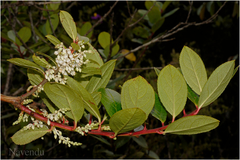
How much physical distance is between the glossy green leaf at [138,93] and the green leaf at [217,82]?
0.13 meters

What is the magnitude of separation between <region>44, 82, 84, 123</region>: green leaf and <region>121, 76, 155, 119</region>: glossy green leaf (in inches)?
3.7

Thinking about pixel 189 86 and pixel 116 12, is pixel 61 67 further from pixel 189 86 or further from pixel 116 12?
pixel 116 12

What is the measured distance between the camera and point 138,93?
401 mm

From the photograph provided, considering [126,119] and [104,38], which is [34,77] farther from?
[104,38]

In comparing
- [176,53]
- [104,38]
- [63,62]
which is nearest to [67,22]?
[63,62]

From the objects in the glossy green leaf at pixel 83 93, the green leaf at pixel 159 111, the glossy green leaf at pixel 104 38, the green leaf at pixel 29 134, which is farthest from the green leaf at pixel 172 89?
the glossy green leaf at pixel 104 38

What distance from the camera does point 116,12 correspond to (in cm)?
203

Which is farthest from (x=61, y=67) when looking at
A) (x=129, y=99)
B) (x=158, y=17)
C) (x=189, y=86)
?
(x=158, y=17)

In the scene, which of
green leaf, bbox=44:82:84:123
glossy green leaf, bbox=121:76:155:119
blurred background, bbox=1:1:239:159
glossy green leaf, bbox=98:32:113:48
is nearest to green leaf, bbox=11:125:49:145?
green leaf, bbox=44:82:84:123

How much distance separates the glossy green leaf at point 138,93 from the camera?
0.39 metres

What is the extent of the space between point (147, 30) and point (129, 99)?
106 centimetres

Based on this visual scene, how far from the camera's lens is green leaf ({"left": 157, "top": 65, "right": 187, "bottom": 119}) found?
1.39ft

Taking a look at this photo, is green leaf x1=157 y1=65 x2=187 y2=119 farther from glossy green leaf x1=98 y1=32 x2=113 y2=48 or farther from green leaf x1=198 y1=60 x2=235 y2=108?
glossy green leaf x1=98 y1=32 x2=113 y2=48

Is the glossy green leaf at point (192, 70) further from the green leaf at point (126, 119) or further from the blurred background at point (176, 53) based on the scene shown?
the blurred background at point (176, 53)
